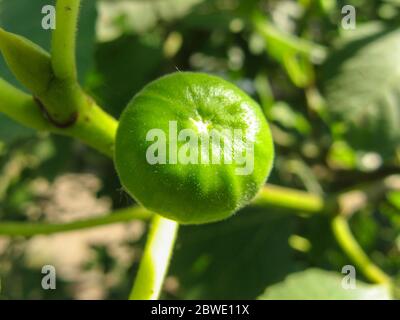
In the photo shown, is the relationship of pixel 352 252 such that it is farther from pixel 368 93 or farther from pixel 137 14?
pixel 137 14

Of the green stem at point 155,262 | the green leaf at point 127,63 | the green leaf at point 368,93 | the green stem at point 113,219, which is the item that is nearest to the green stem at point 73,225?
the green stem at point 113,219

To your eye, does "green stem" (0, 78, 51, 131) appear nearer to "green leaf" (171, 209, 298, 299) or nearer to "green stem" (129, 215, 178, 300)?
"green stem" (129, 215, 178, 300)

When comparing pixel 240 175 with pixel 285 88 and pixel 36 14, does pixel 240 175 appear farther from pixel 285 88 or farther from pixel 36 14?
pixel 285 88

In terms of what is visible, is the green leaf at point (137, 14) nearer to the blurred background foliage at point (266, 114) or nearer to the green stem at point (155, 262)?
the blurred background foliage at point (266, 114)

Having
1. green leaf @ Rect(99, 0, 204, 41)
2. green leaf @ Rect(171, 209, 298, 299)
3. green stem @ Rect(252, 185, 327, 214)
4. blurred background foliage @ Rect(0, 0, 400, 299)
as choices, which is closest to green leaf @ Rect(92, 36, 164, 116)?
blurred background foliage @ Rect(0, 0, 400, 299)

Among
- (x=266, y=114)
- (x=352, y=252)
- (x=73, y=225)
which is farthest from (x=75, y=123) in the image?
(x=266, y=114)
